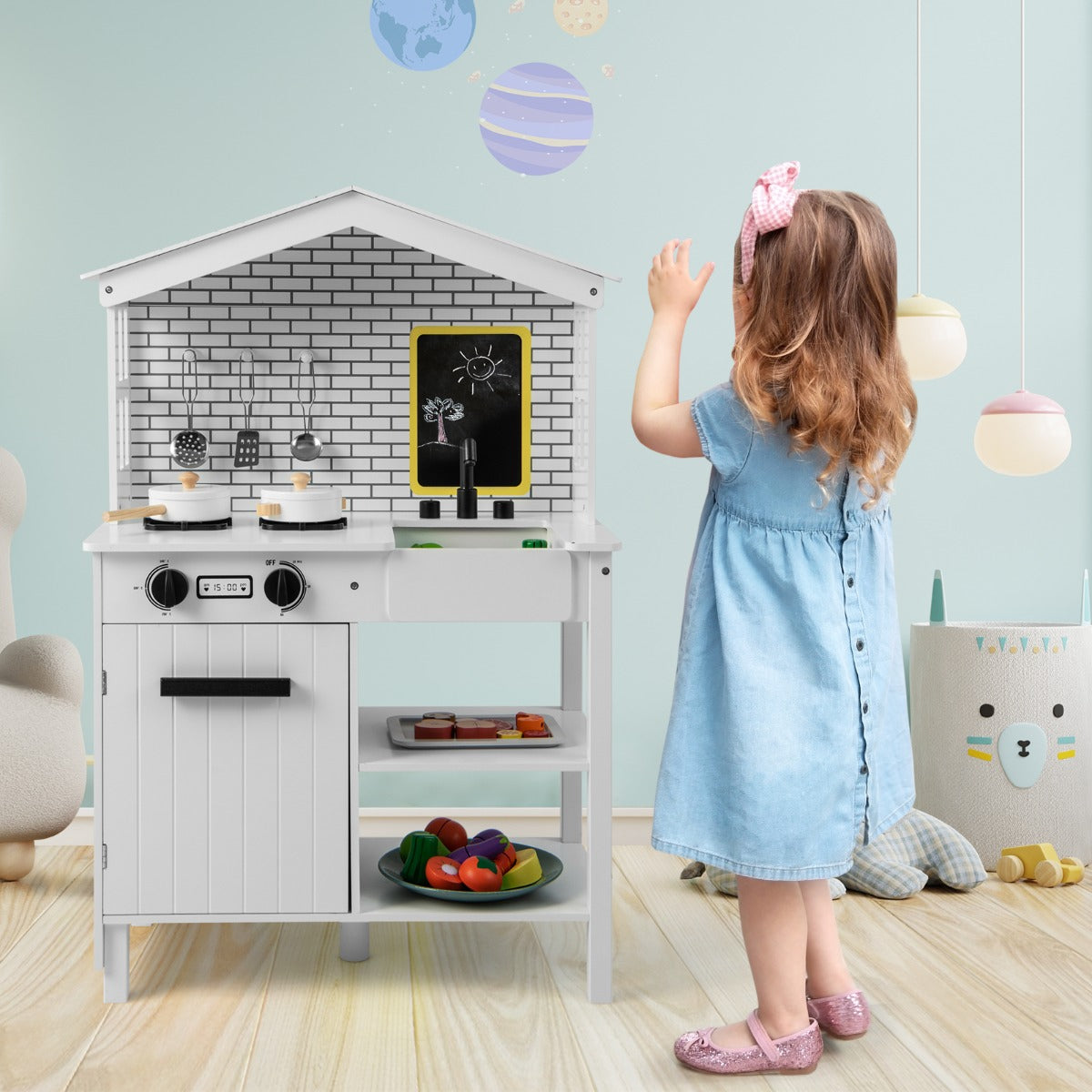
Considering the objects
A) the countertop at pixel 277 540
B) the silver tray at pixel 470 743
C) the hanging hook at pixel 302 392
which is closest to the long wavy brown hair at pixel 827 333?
the countertop at pixel 277 540

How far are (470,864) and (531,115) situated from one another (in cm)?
159

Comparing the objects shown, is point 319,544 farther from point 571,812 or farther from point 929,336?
point 929,336

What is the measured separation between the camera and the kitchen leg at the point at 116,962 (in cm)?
173

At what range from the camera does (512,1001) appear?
178 cm

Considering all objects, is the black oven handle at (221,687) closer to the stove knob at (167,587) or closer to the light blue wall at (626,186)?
the stove knob at (167,587)

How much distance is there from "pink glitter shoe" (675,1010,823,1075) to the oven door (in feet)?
1.77

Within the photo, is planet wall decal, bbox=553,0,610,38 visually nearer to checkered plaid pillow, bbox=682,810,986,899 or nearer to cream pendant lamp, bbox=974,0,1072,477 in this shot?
cream pendant lamp, bbox=974,0,1072,477

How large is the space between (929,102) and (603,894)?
1876 mm

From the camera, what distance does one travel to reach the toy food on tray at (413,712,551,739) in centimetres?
190

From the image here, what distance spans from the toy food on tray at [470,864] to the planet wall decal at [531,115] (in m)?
1.43

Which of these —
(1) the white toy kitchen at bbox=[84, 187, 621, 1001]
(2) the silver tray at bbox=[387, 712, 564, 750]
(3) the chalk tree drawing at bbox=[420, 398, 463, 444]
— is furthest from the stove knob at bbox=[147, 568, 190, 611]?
(3) the chalk tree drawing at bbox=[420, 398, 463, 444]

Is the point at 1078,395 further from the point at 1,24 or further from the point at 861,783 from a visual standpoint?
the point at 1,24

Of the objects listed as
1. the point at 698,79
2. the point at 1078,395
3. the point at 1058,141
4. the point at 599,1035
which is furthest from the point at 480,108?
the point at 599,1035

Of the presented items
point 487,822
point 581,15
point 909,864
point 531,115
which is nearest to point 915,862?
point 909,864
